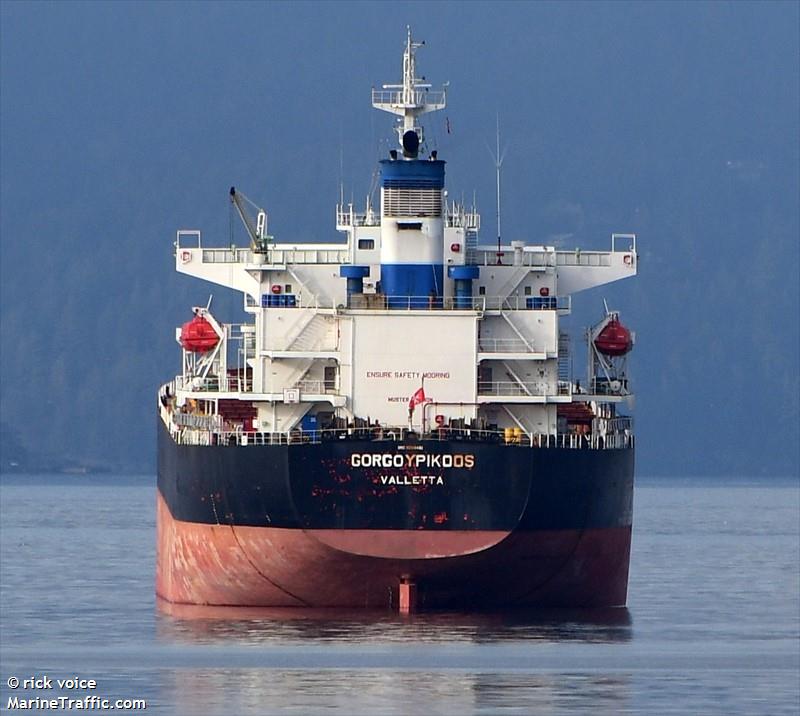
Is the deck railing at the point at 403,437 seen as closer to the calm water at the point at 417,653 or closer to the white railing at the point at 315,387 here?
the white railing at the point at 315,387

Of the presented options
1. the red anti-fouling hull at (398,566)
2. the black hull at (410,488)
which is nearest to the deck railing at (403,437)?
the black hull at (410,488)

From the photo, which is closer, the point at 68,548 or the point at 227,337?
the point at 227,337

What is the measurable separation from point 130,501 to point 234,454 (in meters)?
105

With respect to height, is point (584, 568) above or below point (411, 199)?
below

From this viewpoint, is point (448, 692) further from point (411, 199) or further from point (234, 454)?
point (411, 199)

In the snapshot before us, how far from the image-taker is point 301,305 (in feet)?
228

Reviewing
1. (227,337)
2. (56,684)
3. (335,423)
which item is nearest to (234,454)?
(335,423)

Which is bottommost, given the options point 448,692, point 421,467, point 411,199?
point 448,692

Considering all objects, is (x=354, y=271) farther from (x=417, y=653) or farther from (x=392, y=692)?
(x=392, y=692)

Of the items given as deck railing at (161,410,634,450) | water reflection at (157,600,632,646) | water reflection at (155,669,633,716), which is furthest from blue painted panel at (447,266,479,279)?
water reflection at (155,669,633,716)

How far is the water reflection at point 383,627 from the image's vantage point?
60.7 metres

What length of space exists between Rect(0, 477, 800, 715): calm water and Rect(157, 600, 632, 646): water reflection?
7 centimetres

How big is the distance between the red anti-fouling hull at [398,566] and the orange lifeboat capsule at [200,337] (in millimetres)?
5859

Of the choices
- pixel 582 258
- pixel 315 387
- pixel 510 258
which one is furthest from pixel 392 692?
pixel 582 258
